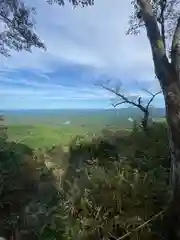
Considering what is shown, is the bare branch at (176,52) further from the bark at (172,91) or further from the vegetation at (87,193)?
the vegetation at (87,193)

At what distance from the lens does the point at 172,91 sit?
2908 millimetres

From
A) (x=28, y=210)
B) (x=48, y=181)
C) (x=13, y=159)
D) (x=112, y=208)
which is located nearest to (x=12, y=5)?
(x=13, y=159)

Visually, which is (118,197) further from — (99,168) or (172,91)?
(172,91)

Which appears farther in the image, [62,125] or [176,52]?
[62,125]

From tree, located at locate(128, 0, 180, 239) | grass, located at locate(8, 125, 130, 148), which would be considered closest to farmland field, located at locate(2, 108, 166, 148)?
grass, located at locate(8, 125, 130, 148)

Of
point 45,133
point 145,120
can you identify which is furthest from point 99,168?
point 145,120

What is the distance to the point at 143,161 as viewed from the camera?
16.6 feet

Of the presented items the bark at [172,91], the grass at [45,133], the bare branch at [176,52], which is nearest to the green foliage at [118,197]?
the bark at [172,91]

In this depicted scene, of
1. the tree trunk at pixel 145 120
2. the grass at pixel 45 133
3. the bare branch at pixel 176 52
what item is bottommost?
the grass at pixel 45 133

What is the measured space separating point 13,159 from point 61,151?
1154mm

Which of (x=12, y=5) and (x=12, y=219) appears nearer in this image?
(x=12, y=219)

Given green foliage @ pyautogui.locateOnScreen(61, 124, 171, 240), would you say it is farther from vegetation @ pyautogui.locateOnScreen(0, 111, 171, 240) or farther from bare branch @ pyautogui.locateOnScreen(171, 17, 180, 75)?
bare branch @ pyautogui.locateOnScreen(171, 17, 180, 75)

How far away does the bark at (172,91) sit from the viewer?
9.44ft

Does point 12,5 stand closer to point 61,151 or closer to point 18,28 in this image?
point 18,28
